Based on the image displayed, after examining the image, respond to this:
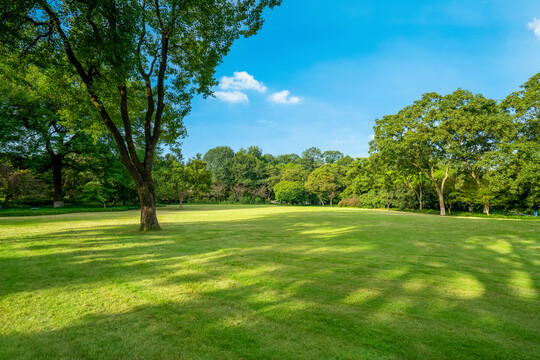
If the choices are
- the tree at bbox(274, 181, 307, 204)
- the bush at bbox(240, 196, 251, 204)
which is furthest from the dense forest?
the bush at bbox(240, 196, 251, 204)

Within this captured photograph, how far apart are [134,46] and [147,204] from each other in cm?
669

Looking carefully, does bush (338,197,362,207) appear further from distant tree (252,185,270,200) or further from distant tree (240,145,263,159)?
distant tree (240,145,263,159)

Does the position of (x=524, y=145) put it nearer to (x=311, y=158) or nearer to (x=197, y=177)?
(x=197, y=177)

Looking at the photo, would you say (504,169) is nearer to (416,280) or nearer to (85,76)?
(416,280)

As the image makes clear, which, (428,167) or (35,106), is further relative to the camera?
(428,167)

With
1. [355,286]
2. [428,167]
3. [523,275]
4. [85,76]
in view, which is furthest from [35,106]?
[428,167]

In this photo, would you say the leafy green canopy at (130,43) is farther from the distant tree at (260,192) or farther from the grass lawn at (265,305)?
the distant tree at (260,192)

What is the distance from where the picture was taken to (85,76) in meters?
9.62

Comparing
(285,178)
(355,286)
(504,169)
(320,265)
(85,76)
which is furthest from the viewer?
(285,178)

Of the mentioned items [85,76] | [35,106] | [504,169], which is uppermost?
[35,106]

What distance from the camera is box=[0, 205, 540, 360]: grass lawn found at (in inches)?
98.6

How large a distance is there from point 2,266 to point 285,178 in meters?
61.8

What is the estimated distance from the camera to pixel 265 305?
352cm

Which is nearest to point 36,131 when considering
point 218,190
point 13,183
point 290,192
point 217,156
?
point 13,183
